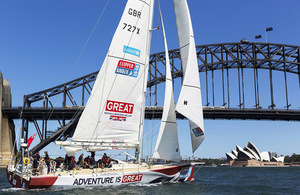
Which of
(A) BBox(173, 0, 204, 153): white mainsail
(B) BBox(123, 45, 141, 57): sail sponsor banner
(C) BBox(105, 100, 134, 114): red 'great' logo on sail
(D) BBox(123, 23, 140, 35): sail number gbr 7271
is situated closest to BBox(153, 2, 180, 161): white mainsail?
(A) BBox(173, 0, 204, 153): white mainsail

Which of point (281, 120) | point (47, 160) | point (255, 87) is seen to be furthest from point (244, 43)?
point (47, 160)

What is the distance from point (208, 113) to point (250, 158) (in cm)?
5566

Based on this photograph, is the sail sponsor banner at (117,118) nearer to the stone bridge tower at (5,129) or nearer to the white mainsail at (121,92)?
the white mainsail at (121,92)

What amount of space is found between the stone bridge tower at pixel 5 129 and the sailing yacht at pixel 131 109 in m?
35.2

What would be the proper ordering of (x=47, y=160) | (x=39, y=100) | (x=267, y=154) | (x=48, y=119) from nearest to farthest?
(x=47, y=160)
(x=48, y=119)
(x=39, y=100)
(x=267, y=154)

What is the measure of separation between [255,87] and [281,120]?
351 inches

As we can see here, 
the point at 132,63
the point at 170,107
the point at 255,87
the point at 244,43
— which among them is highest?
the point at 244,43

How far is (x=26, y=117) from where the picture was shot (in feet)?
184

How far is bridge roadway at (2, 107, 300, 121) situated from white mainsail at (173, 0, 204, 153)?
3222 centimetres

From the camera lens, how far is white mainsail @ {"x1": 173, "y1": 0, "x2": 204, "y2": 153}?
59.2 feet

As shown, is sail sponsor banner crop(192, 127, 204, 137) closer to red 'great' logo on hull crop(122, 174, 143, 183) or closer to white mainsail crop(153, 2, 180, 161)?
white mainsail crop(153, 2, 180, 161)

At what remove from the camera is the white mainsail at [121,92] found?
17.6 m

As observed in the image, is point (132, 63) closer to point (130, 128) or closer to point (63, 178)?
point (130, 128)

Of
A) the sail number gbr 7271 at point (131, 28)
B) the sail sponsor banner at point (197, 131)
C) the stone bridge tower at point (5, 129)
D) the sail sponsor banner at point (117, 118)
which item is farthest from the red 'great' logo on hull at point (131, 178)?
the stone bridge tower at point (5, 129)
